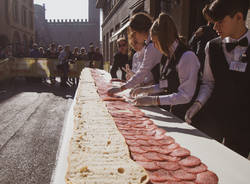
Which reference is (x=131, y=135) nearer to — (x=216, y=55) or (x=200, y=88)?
(x=200, y=88)

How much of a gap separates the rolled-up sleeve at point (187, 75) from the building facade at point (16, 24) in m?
24.0

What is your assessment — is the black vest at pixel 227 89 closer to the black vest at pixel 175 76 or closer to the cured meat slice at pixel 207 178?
the black vest at pixel 175 76

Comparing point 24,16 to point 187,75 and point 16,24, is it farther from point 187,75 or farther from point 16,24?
point 187,75

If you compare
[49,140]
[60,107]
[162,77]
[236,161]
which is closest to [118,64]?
[49,140]

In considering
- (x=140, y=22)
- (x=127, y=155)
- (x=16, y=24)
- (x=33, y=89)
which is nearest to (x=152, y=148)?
(x=127, y=155)

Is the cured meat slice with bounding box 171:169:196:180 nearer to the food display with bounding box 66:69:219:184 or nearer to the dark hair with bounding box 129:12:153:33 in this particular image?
the food display with bounding box 66:69:219:184

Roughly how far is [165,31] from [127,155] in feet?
3.67

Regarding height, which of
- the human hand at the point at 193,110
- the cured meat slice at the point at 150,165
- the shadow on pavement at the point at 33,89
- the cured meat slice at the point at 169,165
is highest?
the human hand at the point at 193,110

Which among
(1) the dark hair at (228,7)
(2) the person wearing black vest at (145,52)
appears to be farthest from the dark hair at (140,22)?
(1) the dark hair at (228,7)

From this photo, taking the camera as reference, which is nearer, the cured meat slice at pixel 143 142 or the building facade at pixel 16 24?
the cured meat slice at pixel 143 142

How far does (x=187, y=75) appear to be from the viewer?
1.95 meters

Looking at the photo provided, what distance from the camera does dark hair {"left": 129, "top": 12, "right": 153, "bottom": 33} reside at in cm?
267

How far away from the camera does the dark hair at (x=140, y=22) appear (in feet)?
8.76

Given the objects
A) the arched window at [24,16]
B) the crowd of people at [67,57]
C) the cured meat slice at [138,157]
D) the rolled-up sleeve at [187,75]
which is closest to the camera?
the cured meat slice at [138,157]
